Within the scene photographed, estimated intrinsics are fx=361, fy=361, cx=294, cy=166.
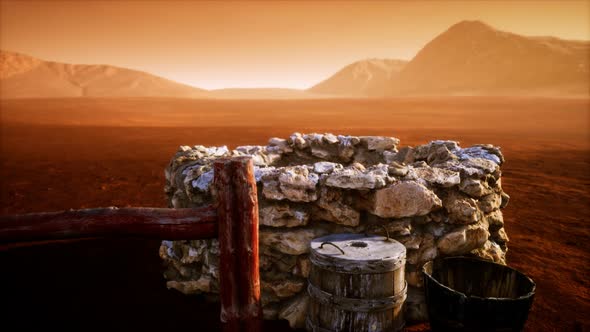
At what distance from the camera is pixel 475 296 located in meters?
3.20

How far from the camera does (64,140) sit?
67.6ft

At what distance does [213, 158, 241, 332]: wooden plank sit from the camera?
89.4 inches

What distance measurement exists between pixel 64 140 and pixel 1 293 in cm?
1871

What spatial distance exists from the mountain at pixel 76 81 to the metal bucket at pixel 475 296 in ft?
426

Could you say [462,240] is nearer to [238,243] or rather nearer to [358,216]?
[358,216]

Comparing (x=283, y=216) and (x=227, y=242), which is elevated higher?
(x=227, y=242)

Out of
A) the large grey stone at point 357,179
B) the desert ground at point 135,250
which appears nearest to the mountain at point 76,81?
the desert ground at point 135,250

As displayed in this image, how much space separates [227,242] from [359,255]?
52.3 inches

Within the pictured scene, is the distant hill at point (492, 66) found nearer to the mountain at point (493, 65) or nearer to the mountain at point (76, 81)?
the mountain at point (493, 65)

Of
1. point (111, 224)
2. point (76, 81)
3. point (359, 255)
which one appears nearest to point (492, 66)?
point (359, 255)

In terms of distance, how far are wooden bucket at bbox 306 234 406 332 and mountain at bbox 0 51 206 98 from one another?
426 feet

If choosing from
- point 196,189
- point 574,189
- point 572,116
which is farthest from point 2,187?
A: point 572,116

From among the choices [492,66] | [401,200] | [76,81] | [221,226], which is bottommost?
[401,200]

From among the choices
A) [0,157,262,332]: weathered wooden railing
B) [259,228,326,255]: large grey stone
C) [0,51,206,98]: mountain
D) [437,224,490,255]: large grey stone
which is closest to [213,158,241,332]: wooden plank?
[0,157,262,332]: weathered wooden railing
